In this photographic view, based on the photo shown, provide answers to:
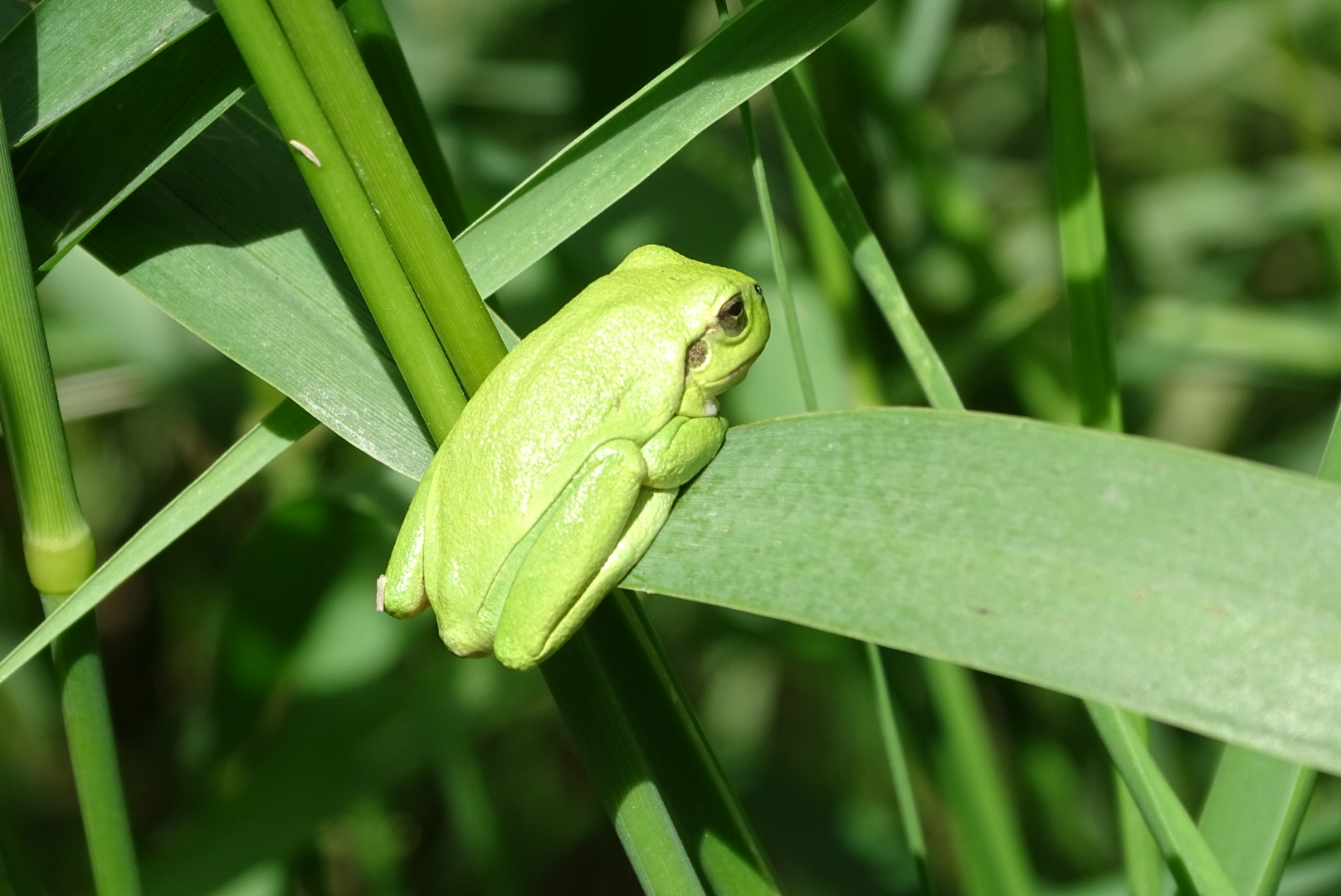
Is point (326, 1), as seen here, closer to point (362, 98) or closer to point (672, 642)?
point (362, 98)

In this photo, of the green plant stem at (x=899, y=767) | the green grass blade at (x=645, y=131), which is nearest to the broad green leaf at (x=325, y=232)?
the green grass blade at (x=645, y=131)

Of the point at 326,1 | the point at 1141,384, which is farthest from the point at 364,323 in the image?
the point at 1141,384

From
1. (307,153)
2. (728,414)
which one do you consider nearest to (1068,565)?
(307,153)

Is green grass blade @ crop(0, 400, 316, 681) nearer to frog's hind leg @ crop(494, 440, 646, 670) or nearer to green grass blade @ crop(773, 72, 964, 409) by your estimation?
frog's hind leg @ crop(494, 440, 646, 670)

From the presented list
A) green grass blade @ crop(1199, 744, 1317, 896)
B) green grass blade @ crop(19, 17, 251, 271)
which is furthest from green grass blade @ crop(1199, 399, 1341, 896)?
green grass blade @ crop(19, 17, 251, 271)

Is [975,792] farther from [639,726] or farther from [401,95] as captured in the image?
[401,95]

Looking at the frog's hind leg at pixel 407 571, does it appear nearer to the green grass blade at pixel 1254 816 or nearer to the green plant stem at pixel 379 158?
the green plant stem at pixel 379 158
